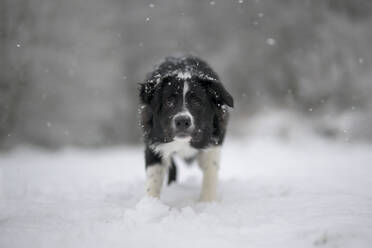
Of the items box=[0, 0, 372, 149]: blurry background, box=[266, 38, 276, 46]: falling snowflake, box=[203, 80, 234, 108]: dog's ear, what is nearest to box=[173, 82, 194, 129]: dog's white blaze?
box=[203, 80, 234, 108]: dog's ear

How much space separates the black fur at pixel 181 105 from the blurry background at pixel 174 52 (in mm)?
10669

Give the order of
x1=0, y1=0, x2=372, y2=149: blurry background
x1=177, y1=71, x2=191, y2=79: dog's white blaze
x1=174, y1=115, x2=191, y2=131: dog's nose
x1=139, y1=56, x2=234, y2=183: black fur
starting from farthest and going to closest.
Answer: x1=0, y1=0, x2=372, y2=149: blurry background → x1=177, y1=71, x2=191, y2=79: dog's white blaze → x1=139, y1=56, x2=234, y2=183: black fur → x1=174, y1=115, x2=191, y2=131: dog's nose

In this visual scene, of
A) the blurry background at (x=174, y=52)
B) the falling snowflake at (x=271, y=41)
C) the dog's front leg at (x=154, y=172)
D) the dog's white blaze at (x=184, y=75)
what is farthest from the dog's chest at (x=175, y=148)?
the falling snowflake at (x=271, y=41)

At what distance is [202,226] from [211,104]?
165cm

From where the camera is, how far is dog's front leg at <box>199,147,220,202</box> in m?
4.30

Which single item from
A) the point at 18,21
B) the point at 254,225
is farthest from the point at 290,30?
the point at 254,225

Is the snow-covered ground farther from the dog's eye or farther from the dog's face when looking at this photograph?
the dog's eye

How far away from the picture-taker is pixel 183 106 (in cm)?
386

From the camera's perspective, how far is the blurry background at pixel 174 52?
14766mm

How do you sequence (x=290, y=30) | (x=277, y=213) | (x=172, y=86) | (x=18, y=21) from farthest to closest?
(x=290, y=30), (x=18, y=21), (x=172, y=86), (x=277, y=213)

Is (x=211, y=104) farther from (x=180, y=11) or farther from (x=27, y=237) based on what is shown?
(x=180, y=11)

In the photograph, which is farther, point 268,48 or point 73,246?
point 268,48

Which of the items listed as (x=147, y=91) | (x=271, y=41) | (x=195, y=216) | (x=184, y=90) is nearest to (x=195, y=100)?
(x=184, y=90)

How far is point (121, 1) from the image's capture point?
835 inches
